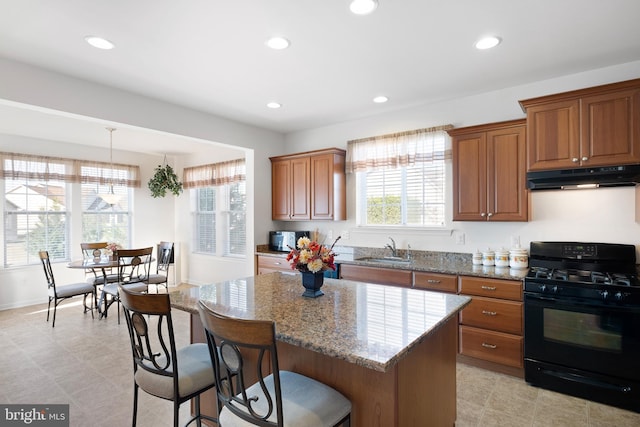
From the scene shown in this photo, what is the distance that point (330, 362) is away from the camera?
5.27ft

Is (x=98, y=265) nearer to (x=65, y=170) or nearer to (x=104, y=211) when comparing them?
(x=104, y=211)

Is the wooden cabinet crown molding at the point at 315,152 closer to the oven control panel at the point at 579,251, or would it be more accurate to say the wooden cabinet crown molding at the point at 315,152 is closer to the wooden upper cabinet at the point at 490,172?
the wooden upper cabinet at the point at 490,172

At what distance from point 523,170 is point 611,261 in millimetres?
1028

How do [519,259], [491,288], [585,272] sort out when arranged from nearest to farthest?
[585,272] < [491,288] < [519,259]

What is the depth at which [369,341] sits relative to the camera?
136 centimetres

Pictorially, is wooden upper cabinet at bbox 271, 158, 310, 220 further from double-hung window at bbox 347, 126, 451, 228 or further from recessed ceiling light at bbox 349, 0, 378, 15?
recessed ceiling light at bbox 349, 0, 378, 15

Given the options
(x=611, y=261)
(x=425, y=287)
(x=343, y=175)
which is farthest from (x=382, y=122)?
(x=611, y=261)

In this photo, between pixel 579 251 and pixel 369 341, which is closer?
pixel 369 341

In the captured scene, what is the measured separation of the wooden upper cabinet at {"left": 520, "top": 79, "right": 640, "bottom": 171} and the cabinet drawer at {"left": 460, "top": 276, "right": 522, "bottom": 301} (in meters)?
1.01

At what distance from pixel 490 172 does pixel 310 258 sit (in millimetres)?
2203

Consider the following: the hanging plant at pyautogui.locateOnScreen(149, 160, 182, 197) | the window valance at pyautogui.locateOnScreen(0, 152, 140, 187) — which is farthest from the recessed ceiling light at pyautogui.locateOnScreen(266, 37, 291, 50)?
the window valance at pyautogui.locateOnScreen(0, 152, 140, 187)

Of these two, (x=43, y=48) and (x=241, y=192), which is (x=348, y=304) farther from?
(x=241, y=192)

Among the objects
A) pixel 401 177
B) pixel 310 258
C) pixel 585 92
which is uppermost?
pixel 585 92

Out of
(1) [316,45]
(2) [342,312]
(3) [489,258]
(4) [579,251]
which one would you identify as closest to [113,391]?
(2) [342,312]
